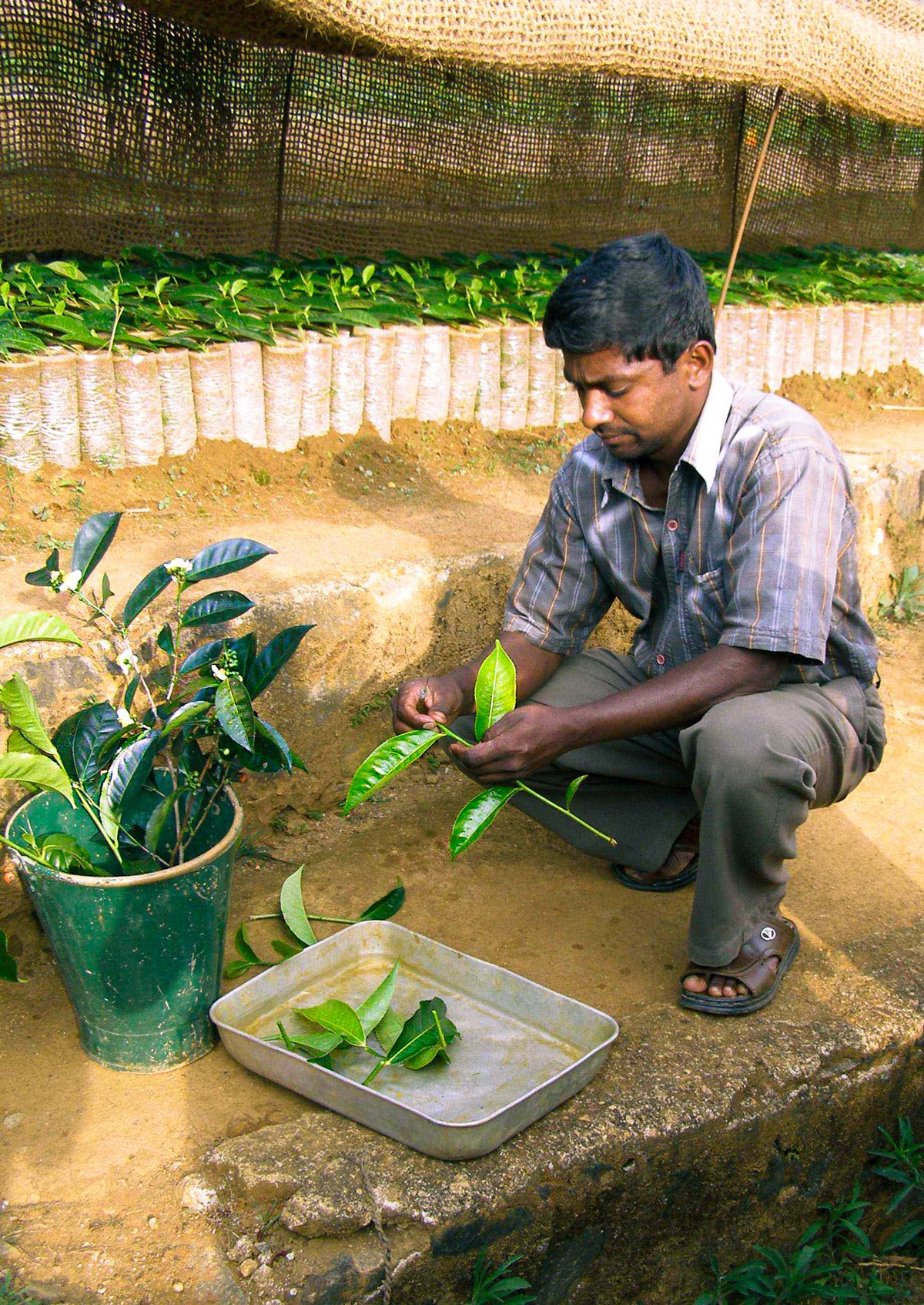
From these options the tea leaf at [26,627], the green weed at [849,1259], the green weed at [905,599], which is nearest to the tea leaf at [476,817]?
the tea leaf at [26,627]

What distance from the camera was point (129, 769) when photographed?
205cm

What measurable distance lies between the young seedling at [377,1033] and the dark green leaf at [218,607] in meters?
0.74

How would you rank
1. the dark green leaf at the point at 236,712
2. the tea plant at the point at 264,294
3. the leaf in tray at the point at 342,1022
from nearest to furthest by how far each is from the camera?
the dark green leaf at the point at 236,712
the leaf in tray at the point at 342,1022
the tea plant at the point at 264,294

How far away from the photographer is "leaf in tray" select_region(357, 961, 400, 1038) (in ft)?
7.20

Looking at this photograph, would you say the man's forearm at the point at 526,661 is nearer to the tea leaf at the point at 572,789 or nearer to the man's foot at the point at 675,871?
the tea leaf at the point at 572,789

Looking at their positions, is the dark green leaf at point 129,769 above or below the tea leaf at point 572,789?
above

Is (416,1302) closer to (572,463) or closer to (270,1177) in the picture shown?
Answer: (270,1177)

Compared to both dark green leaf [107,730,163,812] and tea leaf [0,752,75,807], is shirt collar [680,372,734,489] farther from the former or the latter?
tea leaf [0,752,75,807]

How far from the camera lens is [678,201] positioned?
580 cm

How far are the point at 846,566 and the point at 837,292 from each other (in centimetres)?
339

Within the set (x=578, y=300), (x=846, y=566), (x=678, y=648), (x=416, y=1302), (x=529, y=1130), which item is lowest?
(x=416, y=1302)

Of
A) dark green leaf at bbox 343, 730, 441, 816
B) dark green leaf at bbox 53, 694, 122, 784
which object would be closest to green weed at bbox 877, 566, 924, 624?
dark green leaf at bbox 343, 730, 441, 816

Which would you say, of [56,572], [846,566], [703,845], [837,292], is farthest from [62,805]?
[837,292]

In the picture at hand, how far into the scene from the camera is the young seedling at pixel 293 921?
2.43 metres
